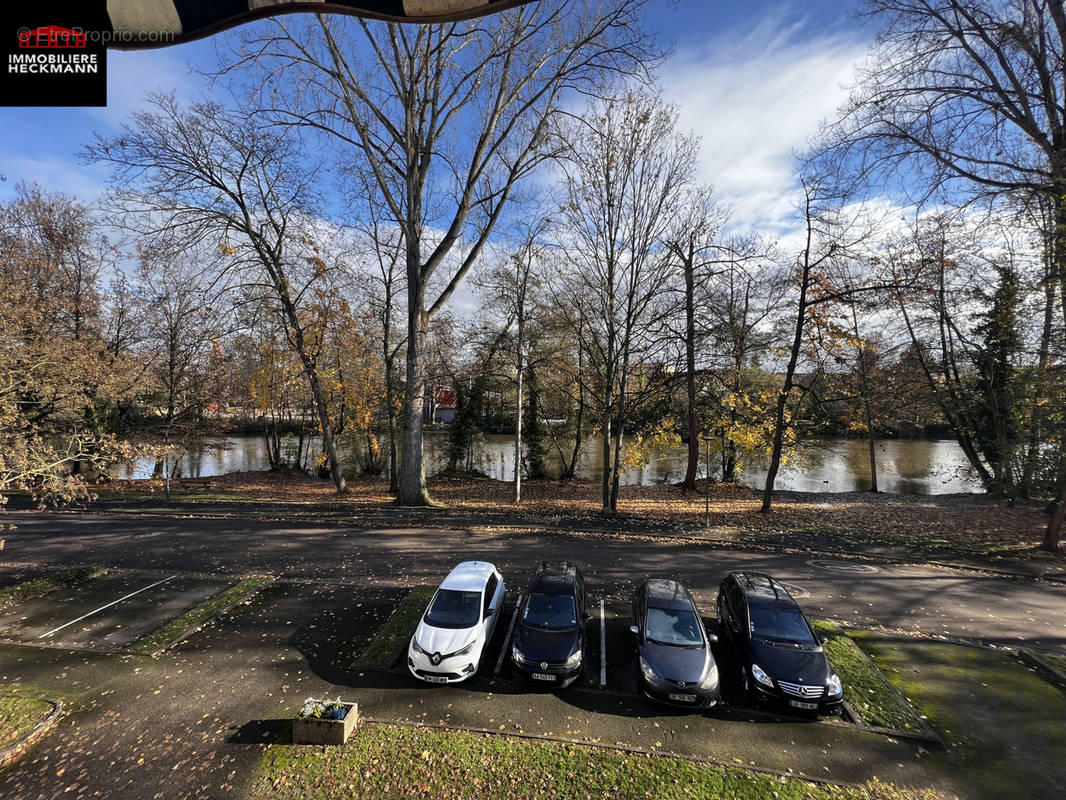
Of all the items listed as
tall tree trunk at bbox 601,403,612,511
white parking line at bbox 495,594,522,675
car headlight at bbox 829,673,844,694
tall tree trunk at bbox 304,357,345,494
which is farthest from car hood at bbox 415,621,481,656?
tall tree trunk at bbox 304,357,345,494

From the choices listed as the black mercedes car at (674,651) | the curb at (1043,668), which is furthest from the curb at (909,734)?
the curb at (1043,668)

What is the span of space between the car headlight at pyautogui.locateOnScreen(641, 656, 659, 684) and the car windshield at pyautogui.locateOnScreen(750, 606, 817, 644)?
78.9 inches

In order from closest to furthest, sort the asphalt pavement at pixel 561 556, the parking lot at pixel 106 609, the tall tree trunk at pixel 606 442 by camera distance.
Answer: the parking lot at pixel 106 609, the asphalt pavement at pixel 561 556, the tall tree trunk at pixel 606 442

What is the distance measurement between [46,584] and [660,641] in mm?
14705

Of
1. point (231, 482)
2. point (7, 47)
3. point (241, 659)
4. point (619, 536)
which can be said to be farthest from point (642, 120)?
point (231, 482)

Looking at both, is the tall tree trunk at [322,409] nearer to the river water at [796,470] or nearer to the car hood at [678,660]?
the river water at [796,470]

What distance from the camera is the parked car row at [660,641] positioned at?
7195mm

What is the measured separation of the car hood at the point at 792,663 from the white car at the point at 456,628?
467cm

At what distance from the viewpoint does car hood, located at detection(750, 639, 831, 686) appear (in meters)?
7.16

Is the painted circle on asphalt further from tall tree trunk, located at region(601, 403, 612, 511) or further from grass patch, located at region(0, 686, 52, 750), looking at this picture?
grass patch, located at region(0, 686, 52, 750)

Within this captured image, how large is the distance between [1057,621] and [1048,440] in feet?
25.9

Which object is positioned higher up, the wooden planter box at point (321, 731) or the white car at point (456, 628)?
the white car at point (456, 628)

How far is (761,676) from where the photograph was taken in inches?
289

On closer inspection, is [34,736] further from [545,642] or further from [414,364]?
[414,364]
